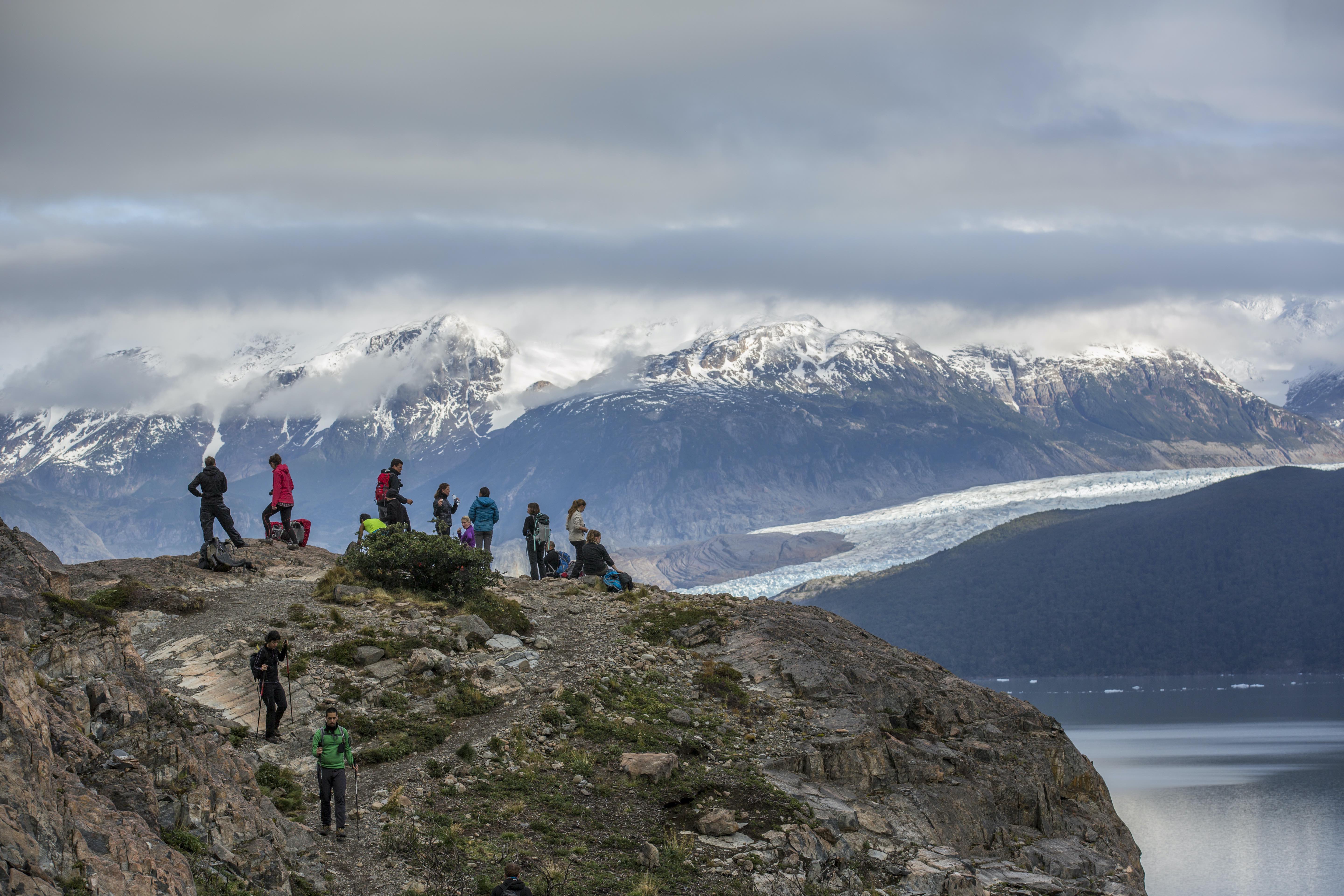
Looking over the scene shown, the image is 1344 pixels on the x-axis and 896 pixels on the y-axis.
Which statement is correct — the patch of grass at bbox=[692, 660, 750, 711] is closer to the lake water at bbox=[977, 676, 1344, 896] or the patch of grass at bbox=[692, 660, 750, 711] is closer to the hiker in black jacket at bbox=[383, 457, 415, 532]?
the hiker in black jacket at bbox=[383, 457, 415, 532]

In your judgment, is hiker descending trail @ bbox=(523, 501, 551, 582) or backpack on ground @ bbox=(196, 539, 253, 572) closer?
backpack on ground @ bbox=(196, 539, 253, 572)

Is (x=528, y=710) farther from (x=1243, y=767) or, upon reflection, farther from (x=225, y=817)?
(x=1243, y=767)

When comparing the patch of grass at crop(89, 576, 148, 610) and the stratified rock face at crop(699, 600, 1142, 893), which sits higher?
the patch of grass at crop(89, 576, 148, 610)

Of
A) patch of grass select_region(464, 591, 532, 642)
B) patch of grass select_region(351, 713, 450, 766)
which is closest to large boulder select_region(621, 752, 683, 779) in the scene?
patch of grass select_region(351, 713, 450, 766)

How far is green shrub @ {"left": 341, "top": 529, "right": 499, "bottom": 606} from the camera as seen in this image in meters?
35.8

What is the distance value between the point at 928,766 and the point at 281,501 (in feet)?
74.6

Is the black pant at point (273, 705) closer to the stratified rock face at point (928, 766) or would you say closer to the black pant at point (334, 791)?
the black pant at point (334, 791)

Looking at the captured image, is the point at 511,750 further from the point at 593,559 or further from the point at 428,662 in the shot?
the point at 593,559

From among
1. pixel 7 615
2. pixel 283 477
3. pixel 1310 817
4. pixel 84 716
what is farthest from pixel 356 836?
pixel 1310 817

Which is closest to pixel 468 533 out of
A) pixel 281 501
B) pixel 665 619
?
pixel 281 501

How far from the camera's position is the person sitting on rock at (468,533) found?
137 ft

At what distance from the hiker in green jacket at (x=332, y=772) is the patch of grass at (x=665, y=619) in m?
14.6

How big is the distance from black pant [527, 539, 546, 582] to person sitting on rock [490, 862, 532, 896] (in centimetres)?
2471

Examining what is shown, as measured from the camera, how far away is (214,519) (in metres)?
36.8
